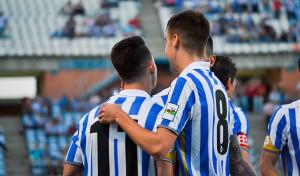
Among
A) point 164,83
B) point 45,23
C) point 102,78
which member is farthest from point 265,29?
A: point 45,23

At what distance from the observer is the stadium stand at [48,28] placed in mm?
19781

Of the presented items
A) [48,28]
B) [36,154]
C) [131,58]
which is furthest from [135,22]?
[131,58]

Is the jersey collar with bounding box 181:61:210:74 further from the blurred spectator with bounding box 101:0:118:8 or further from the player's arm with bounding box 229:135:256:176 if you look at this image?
the blurred spectator with bounding box 101:0:118:8

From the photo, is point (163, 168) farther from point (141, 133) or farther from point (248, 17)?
point (248, 17)

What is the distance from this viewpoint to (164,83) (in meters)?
22.3

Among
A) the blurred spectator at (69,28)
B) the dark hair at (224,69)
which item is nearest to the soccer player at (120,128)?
the dark hair at (224,69)

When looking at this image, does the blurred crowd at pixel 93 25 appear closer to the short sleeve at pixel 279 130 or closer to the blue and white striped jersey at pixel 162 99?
the short sleeve at pixel 279 130

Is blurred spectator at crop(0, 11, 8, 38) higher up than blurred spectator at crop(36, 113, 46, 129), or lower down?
higher up

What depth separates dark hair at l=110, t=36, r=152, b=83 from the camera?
3.26m

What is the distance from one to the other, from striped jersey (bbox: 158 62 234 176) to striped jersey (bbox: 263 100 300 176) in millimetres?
991

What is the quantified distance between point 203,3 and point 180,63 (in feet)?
66.9

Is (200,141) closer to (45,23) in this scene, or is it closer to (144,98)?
(144,98)

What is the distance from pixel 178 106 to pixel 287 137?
1.38m

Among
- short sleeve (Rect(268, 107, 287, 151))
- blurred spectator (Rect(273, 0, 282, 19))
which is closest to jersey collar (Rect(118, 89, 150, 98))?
short sleeve (Rect(268, 107, 287, 151))
